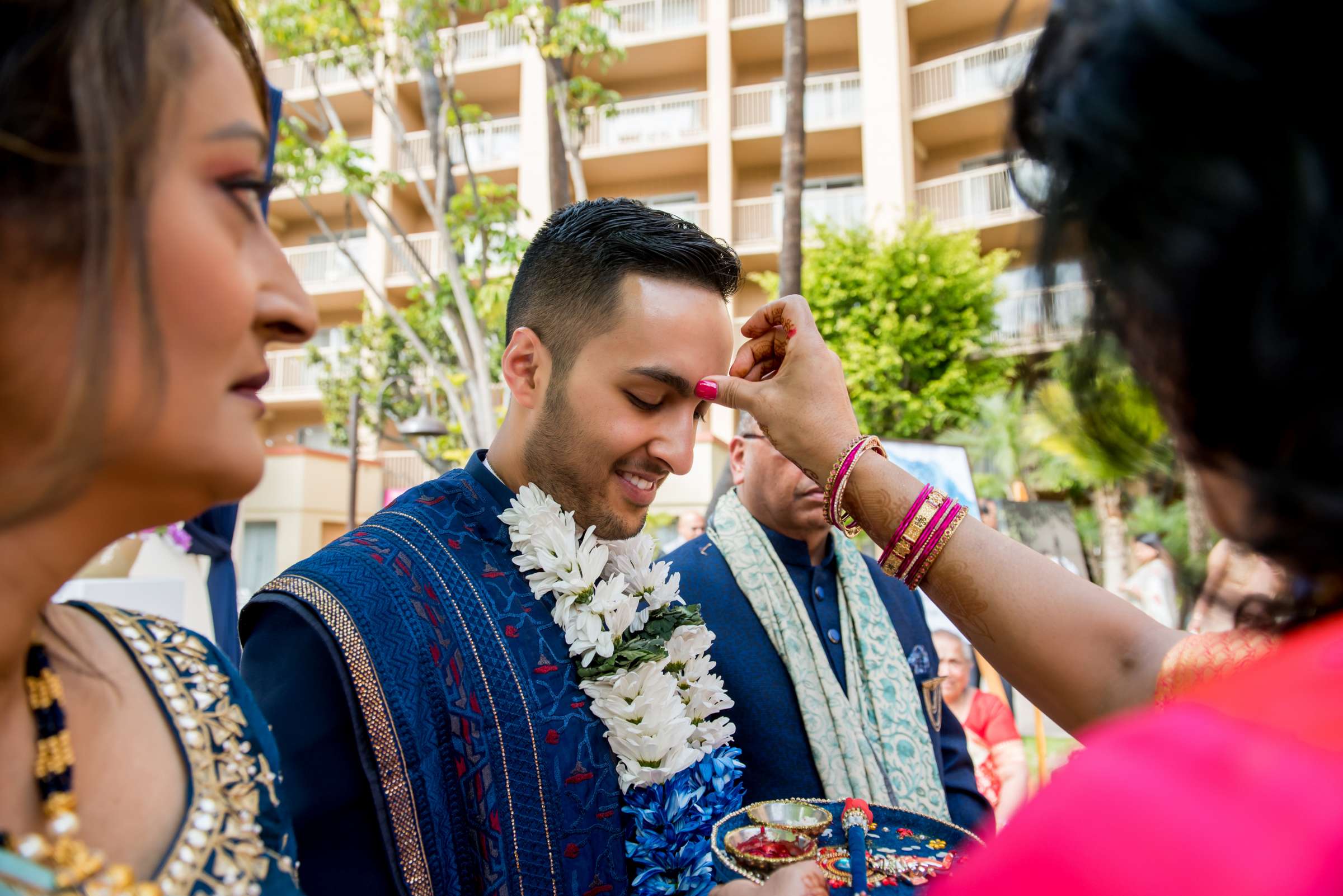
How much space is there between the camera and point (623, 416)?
2262 millimetres

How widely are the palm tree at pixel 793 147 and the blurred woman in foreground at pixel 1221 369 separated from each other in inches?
282

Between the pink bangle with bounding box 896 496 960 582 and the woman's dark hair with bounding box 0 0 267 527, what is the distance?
1.48 metres

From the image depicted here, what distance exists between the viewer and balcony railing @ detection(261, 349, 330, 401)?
22266mm

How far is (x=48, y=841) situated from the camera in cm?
91

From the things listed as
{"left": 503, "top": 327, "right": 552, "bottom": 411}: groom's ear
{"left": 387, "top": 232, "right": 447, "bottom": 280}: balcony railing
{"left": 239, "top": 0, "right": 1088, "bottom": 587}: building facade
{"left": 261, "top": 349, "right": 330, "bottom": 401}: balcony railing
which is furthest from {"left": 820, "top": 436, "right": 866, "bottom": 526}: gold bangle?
{"left": 261, "top": 349, "right": 330, "bottom": 401}: balcony railing

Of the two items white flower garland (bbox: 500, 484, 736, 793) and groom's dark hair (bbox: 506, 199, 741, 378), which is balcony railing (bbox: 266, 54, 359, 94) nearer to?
groom's dark hair (bbox: 506, 199, 741, 378)

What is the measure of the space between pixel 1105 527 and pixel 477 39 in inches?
752

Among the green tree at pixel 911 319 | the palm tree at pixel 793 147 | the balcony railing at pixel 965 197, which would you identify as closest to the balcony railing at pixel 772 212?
the balcony railing at pixel 965 197

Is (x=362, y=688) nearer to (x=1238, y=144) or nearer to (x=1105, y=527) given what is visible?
(x=1238, y=144)

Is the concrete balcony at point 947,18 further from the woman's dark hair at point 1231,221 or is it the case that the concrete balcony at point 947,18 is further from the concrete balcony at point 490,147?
the woman's dark hair at point 1231,221

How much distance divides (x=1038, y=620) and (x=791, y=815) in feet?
2.06

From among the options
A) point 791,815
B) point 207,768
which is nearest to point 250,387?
point 207,768

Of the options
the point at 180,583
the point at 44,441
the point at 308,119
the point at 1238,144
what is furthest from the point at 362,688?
the point at 308,119

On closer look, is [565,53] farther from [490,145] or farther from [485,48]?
[485,48]
